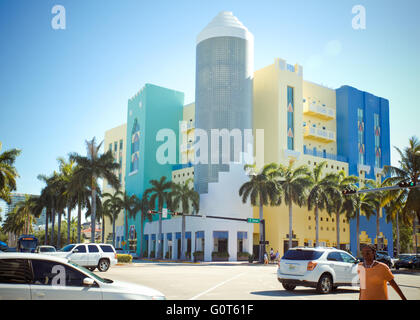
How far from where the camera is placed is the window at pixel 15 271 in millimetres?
7672

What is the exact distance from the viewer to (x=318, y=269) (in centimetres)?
1597

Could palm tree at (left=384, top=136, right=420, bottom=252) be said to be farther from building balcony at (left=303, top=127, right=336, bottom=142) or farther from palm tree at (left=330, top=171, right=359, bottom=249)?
building balcony at (left=303, top=127, right=336, bottom=142)

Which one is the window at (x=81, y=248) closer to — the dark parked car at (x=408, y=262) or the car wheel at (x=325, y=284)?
the car wheel at (x=325, y=284)

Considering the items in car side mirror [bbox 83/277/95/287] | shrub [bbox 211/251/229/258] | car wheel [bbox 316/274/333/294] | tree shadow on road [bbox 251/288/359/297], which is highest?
car side mirror [bbox 83/277/95/287]

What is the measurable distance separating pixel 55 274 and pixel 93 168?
45.6m

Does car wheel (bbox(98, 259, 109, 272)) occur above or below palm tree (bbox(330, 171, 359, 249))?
below

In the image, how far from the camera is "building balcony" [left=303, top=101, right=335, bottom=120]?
7562 cm

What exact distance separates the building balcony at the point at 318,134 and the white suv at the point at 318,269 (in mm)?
59473

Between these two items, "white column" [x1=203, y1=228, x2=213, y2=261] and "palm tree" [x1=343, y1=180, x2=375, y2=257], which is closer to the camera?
"white column" [x1=203, y1=228, x2=213, y2=261]

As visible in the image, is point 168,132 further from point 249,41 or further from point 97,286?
point 97,286

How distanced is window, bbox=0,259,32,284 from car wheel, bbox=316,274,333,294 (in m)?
11.0

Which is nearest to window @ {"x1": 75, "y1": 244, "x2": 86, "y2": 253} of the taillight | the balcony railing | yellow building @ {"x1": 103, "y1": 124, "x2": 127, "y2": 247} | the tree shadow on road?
the tree shadow on road

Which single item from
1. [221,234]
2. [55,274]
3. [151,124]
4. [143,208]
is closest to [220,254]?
[221,234]
